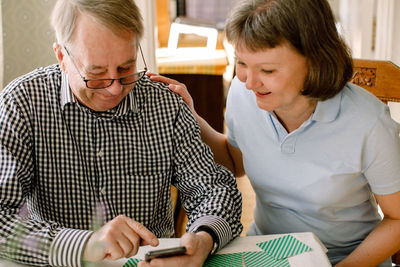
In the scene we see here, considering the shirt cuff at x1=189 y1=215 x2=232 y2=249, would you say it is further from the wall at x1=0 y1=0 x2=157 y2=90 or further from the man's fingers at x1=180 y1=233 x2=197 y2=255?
the wall at x1=0 y1=0 x2=157 y2=90

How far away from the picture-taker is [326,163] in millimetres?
1344

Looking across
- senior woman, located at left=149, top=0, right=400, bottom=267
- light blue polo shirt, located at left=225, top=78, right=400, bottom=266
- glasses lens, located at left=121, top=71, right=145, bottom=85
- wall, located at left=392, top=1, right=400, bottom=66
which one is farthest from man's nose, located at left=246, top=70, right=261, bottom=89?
wall, located at left=392, top=1, right=400, bottom=66

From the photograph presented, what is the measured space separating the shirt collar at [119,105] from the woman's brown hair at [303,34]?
1.08ft

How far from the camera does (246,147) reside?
4.89 ft

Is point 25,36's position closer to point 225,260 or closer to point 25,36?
point 25,36

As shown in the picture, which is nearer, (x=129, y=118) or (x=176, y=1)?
(x=129, y=118)

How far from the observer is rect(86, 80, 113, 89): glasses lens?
1.27 meters

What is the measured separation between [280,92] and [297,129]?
0.15 m

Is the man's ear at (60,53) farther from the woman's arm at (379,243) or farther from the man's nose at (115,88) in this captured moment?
the woman's arm at (379,243)

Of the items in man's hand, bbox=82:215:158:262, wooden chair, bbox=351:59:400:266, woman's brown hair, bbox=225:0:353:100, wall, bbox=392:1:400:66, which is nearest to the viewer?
man's hand, bbox=82:215:158:262

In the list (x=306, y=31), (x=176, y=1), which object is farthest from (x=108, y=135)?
(x=176, y=1)

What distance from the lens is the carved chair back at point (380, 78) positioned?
1.65m

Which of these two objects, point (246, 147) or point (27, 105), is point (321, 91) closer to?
point (246, 147)

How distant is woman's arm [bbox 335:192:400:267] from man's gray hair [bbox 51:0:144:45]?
0.80m
